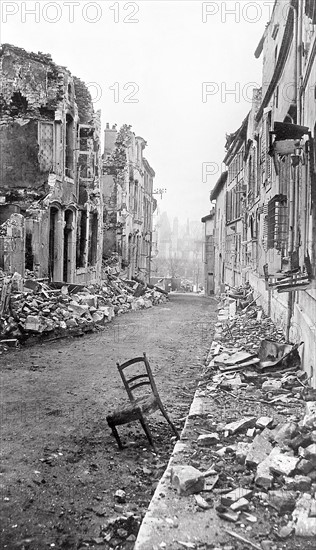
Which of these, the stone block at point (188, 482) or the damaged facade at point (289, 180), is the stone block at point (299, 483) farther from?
the damaged facade at point (289, 180)

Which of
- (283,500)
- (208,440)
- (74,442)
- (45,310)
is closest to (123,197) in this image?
(45,310)

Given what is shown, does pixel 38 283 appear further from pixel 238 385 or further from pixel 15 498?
pixel 15 498

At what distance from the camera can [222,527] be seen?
365 centimetres

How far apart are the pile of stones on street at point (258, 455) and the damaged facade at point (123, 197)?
71.5 ft

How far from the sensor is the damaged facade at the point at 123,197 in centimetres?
2902

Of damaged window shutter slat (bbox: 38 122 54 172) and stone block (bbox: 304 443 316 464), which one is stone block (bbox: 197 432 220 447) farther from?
damaged window shutter slat (bbox: 38 122 54 172)

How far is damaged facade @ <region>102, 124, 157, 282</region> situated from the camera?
29.0 meters

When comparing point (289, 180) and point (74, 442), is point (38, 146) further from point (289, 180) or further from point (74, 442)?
point (74, 442)

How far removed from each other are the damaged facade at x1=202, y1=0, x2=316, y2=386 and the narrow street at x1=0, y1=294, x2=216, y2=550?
8.11 feet

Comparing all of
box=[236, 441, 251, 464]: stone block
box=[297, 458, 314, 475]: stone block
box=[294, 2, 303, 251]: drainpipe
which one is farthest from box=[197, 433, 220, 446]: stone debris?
box=[294, 2, 303, 251]: drainpipe

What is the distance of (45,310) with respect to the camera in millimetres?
14133

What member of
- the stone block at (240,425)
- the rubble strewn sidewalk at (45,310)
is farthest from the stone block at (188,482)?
the rubble strewn sidewalk at (45,310)

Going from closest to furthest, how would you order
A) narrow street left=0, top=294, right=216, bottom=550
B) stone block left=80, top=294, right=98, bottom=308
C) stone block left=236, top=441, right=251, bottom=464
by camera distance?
narrow street left=0, top=294, right=216, bottom=550 < stone block left=236, top=441, right=251, bottom=464 < stone block left=80, top=294, right=98, bottom=308

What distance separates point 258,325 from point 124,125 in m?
21.1
